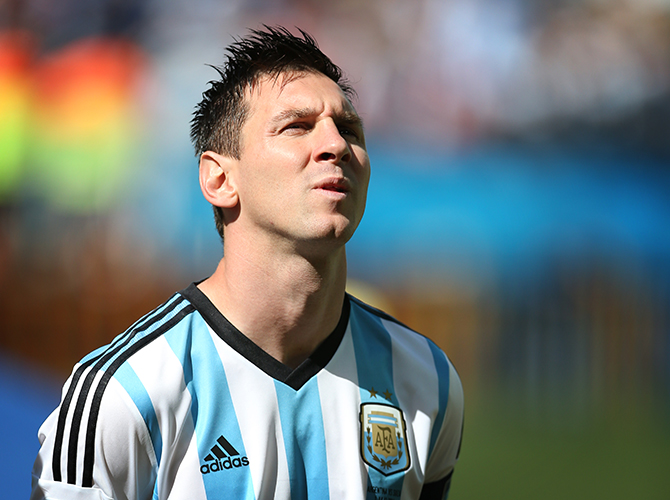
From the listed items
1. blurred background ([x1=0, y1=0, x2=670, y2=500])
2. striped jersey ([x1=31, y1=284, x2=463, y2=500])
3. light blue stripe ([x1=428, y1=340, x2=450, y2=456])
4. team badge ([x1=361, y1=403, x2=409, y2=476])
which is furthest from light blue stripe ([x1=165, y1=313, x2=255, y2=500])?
blurred background ([x1=0, y1=0, x2=670, y2=500])

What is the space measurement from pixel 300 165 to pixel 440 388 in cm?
77

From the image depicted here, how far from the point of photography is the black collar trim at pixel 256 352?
141 centimetres

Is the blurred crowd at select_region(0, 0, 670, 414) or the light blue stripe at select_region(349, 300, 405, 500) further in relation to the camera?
the blurred crowd at select_region(0, 0, 670, 414)

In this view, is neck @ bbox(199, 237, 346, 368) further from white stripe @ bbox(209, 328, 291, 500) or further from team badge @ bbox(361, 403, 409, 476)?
team badge @ bbox(361, 403, 409, 476)

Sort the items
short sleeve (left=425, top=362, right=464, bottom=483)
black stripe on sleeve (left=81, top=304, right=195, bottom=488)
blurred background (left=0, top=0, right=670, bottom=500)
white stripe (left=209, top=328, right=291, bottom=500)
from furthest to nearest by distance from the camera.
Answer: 1. blurred background (left=0, top=0, right=670, bottom=500)
2. short sleeve (left=425, top=362, right=464, bottom=483)
3. white stripe (left=209, top=328, right=291, bottom=500)
4. black stripe on sleeve (left=81, top=304, right=195, bottom=488)

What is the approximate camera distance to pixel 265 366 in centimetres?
142

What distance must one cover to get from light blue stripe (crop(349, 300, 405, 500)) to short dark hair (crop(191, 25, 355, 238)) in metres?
0.49

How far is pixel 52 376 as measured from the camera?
11.0 ft

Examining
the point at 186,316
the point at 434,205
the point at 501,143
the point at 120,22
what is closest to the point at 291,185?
the point at 186,316

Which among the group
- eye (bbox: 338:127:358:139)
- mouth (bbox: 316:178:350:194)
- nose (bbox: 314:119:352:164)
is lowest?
mouth (bbox: 316:178:350:194)

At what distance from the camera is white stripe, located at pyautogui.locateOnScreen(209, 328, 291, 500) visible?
51.4 inches

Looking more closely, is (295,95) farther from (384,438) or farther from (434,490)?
(434,490)

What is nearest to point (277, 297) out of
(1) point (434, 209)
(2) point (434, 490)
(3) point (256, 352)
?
(3) point (256, 352)

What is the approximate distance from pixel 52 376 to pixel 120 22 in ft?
7.05
